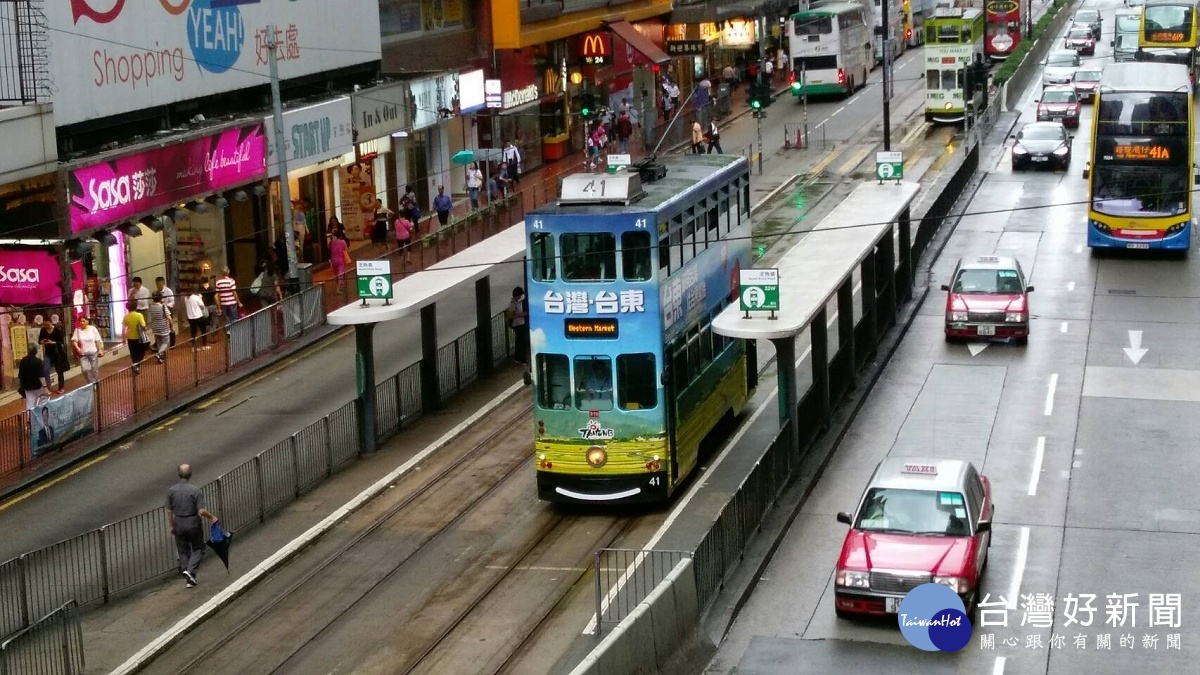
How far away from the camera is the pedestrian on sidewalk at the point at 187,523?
888 inches

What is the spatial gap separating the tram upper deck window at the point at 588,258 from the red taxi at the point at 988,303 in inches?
509

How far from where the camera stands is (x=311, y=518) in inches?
1013

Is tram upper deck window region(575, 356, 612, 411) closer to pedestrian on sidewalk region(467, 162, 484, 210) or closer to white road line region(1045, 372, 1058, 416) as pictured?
white road line region(1045, 372, 1058, 416)

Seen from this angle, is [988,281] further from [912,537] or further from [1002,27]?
[1002,27]

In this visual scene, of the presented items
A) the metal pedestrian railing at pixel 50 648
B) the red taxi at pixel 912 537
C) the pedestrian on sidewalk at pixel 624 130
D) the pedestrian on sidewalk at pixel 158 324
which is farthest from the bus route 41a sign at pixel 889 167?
the pedestrian on sidewalk at pixel 624 130

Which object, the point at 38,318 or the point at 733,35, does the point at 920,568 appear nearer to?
the point at 38,318

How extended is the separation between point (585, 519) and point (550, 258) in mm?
3840

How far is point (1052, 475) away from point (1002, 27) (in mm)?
70550

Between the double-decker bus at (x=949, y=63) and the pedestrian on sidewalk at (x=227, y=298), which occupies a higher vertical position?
the double-decker bus at (x=949, y=63)

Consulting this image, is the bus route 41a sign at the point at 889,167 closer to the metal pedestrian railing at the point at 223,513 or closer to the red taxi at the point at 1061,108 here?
the metal pedestrian railing at the point at 223,513

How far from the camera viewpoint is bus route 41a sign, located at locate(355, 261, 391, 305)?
27.6 metres

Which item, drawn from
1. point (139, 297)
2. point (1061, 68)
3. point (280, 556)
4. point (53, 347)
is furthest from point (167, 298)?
point (1061, 68)

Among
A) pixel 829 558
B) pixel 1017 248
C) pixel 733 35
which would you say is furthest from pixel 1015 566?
pixel 733 35

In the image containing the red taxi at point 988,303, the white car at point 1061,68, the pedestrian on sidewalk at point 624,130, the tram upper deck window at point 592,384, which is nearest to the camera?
the tram upper deck window at point 592,384
